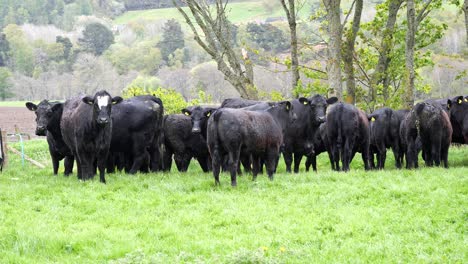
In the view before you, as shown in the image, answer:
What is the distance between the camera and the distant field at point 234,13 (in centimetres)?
12556

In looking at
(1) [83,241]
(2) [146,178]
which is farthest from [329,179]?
(1) [83,241]

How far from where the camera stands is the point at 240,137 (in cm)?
1462

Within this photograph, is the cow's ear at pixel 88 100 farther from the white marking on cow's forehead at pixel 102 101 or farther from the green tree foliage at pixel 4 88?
the green tree foliage at pixel 4 88

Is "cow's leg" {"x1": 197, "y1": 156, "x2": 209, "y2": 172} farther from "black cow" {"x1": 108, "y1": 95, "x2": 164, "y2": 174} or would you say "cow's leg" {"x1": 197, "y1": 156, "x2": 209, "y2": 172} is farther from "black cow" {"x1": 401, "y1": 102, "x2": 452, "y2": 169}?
"black cow" {"x1": 401, "y1": 102, "x2": 452, "y2": 169}

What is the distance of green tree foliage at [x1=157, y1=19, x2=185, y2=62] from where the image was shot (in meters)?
118

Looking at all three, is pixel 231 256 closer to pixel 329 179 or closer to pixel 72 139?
pixel 329 179

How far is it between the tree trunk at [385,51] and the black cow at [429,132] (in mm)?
10766

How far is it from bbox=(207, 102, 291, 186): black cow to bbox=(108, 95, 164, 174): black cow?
13.1ft

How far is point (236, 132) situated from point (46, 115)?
6.37 m

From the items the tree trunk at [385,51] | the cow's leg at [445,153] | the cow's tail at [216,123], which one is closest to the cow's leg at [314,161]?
the cow's leg at [445,153]

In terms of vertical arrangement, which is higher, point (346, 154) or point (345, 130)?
point (345, 130)

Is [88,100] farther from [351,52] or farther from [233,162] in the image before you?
[351,52]

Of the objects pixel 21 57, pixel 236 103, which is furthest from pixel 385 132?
pixel 21 57

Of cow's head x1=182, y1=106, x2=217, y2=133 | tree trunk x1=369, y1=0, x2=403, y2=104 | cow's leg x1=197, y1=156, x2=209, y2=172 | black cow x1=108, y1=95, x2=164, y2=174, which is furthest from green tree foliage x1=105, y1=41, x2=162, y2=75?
cow's head x1=182, y1=106, x2=217, y2=133
